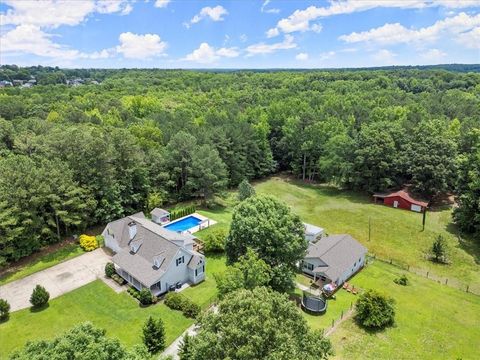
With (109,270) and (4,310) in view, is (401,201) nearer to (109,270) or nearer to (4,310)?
(109,270)

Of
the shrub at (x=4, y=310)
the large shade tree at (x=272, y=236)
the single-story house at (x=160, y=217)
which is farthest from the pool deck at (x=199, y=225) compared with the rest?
the shrub at (x=4, y=310)

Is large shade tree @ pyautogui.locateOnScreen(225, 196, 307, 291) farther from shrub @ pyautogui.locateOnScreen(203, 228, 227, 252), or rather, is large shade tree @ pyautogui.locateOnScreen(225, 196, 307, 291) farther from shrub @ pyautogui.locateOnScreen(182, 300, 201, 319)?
shrub @ pyautogui.locateOnScreen(203, 228, 227, 252)

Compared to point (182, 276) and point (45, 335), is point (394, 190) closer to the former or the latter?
point (182, 276)

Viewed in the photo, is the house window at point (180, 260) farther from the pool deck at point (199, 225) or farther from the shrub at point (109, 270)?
the pool deck at point (199, 225)

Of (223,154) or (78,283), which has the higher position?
(223,154)

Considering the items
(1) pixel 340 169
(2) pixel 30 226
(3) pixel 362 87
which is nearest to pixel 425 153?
(1) pixel 340 169

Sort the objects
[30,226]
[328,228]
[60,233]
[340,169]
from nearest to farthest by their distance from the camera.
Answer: [30,226] < [60,233] < [328,228] < [340,169]
